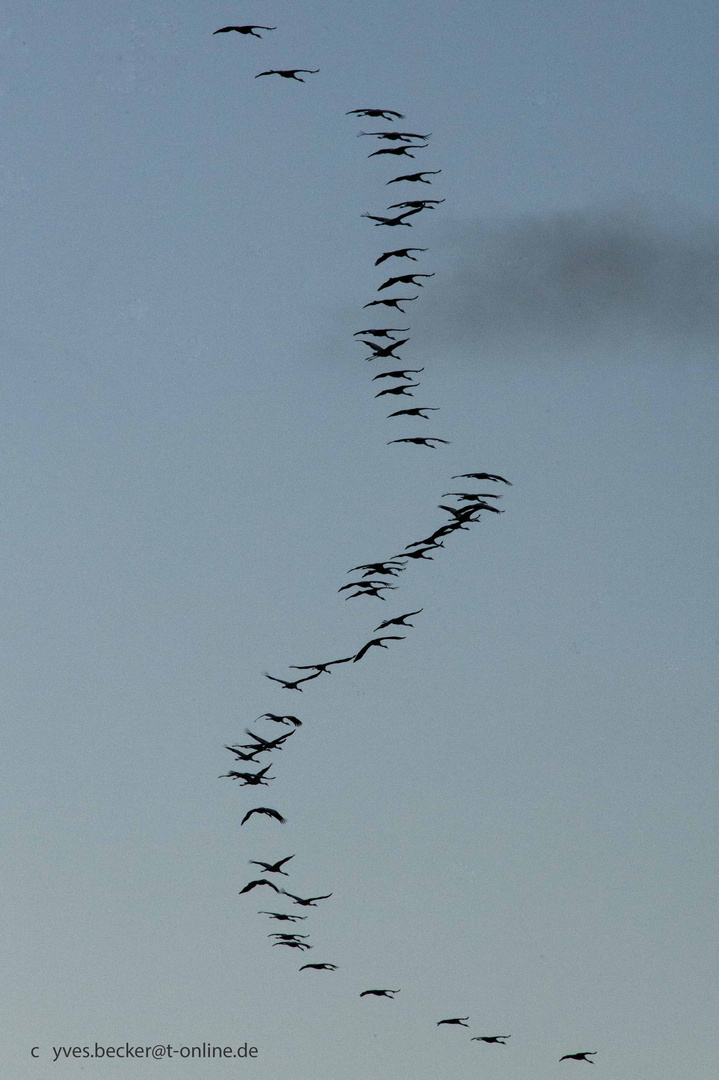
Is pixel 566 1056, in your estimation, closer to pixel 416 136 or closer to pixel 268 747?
pixel 268 747

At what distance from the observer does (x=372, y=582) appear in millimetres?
111938

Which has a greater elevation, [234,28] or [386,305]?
[234,28]

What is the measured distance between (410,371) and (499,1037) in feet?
127

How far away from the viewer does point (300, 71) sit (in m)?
98.5

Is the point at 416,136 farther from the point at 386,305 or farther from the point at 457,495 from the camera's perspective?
the point at 457,495

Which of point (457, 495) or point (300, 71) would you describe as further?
point (457, 495)

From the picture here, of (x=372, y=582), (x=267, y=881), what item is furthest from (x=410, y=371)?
(x=267, y=881)

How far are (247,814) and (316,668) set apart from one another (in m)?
9.38

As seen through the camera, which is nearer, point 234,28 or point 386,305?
point 234,28

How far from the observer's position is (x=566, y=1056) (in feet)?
365

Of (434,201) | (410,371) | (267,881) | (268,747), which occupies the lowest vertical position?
(267,881)

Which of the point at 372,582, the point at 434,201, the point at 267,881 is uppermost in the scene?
the point at 434,201

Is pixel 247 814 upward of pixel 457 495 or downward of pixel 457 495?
downward

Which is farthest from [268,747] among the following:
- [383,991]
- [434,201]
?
[434,201]
